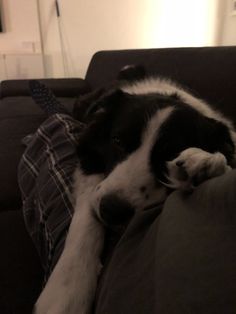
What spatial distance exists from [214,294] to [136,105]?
74cm

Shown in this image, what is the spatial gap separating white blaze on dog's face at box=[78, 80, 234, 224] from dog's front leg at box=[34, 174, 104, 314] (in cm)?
5

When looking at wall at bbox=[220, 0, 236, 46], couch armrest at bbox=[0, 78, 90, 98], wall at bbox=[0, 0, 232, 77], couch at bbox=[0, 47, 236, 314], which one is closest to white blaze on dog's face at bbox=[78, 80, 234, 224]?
couch at bbox=[0, 47, 236, 314]

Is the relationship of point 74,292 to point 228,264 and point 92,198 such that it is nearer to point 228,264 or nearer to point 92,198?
point 92,198

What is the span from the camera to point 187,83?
1.93 meters

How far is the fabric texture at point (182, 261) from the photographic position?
374mm

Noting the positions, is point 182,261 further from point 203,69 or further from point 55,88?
point 55,88

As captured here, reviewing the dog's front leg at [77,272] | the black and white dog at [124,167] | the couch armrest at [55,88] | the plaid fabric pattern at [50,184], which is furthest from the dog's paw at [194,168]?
the couch armrest at [55,88]

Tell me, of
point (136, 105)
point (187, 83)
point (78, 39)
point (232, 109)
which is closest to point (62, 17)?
point (78, 39)

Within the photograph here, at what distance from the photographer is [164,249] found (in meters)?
0.47

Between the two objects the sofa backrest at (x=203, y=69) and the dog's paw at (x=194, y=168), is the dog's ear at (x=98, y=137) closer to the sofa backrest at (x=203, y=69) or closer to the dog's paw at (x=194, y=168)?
the dog's paw at (x=194, y=168)

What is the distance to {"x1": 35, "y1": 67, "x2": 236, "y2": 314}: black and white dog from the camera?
0.68 metres

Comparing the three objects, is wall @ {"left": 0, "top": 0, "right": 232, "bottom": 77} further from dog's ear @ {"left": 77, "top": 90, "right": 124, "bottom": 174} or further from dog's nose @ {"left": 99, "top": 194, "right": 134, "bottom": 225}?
dog's nose @ {"left": 99, "top": 194, "right": 134, "bottom": 225}

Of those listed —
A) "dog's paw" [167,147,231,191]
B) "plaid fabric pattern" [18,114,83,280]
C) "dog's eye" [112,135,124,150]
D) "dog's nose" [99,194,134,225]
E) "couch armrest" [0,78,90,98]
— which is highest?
"dog's paw" [167,147,231,191]

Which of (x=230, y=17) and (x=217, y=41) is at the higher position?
(x=230, y=17)
